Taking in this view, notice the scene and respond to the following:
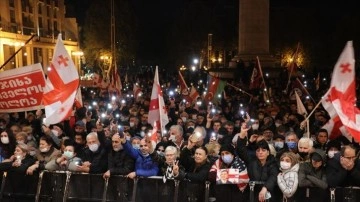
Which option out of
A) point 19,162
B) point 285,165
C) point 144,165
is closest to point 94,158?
point 144,165

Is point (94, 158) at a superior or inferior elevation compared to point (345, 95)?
inferior

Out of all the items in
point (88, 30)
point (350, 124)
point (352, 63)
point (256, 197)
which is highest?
point (88, 30)

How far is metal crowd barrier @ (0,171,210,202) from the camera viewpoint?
6531 millimetres

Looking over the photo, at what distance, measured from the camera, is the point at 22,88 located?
902 cm

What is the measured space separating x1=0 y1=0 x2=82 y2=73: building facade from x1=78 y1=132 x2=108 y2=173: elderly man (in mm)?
33618

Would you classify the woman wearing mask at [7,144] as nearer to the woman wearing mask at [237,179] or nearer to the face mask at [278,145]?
the woman wearing mask at [237,179]

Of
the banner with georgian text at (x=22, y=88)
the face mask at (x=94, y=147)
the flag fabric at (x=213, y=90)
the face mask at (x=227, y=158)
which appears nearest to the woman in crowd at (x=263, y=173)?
the face mask at (x=227, y=158)

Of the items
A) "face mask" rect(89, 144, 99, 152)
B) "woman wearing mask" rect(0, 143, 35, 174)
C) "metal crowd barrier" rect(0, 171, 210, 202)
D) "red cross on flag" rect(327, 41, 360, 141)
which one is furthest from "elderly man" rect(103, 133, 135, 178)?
"red cross on flag" rect(327, 41, 360, 141)

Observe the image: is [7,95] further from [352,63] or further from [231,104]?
[231,104]

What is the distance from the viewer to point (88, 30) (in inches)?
2130

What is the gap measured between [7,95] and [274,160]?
543cm

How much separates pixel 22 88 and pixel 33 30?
4468 centimetres

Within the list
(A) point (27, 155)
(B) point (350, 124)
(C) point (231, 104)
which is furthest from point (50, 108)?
(C) point (231, 104)

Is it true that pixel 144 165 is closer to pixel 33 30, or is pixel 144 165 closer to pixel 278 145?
pixel 278 145
